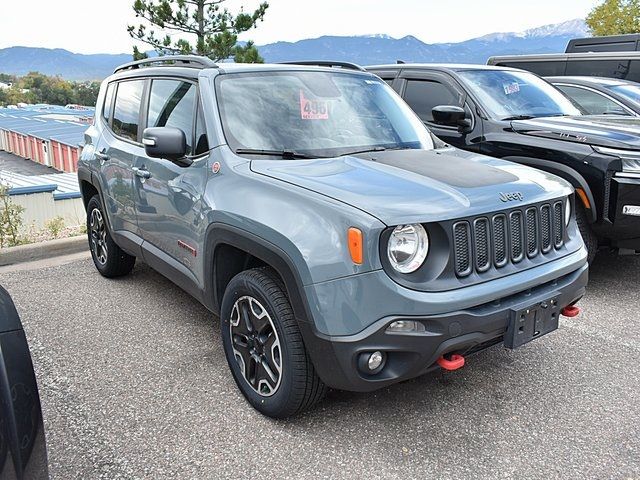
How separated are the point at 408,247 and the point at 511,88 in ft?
13.4

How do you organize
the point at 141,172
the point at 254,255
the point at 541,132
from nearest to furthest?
the point at 254,255 → the point at 141,172 → the point at 541,132

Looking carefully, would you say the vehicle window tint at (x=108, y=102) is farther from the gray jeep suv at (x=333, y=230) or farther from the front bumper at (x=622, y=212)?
the front bumper at (x=622, y=212)

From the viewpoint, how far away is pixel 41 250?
607 cm

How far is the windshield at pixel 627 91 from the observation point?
23.7 ft

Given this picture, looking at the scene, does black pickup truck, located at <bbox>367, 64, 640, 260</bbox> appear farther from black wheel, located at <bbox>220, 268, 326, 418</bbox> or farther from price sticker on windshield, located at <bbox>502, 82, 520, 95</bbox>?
black wheel, located at <bbox>220, 268, 326, 418</bbox>

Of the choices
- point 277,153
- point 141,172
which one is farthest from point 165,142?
point 141,172

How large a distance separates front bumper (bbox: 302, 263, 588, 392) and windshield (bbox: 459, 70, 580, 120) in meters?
3.37

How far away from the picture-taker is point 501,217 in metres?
2.72

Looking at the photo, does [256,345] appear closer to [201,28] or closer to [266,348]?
[266,348]

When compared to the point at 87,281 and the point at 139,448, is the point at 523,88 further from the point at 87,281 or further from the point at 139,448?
the point at 139,448

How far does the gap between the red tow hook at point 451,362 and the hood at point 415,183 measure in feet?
2.10

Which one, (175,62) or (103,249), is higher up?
(175,62)

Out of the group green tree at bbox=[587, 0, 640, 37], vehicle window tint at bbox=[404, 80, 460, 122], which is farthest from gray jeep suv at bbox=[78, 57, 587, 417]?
green tree at bbox=[587, 0, 640, 37]

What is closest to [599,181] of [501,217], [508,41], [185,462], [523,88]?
[523,88]
